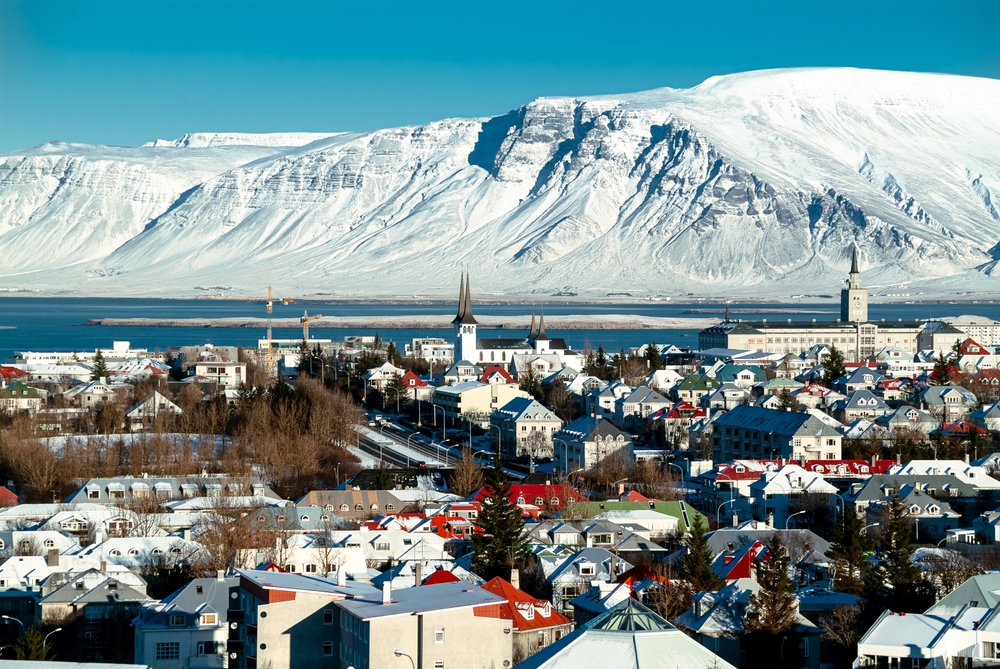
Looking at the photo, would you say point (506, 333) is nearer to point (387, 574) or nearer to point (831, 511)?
point (831, 511)

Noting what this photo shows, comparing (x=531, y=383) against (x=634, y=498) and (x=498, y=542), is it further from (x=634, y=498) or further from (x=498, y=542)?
(x=498, y=542)

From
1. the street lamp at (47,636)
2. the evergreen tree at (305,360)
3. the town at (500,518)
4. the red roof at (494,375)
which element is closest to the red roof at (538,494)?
the town at (500,518)

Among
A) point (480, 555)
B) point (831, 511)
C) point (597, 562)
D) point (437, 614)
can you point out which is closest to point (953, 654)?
point (437, 614)

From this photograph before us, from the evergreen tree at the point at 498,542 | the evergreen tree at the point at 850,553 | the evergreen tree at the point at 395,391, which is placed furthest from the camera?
the evergreen tree at the point at 395,391

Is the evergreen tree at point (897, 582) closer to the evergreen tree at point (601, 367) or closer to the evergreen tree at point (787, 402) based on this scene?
the evergreen tree at point (787, 402)

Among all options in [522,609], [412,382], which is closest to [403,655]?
[522,609]

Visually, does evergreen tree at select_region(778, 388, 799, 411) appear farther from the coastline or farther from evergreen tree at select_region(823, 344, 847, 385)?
the coastline
